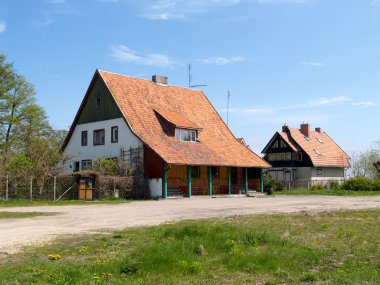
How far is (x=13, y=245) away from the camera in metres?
12.4

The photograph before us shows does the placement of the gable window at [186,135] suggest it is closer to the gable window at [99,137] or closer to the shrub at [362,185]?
the gable window at [99,137]

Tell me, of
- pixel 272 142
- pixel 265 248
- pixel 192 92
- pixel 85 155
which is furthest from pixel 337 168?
pixel 265 248

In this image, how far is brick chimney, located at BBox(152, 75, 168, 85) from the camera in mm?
48388

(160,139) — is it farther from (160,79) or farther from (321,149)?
(321,149)

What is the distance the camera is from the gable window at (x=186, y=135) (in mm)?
42344

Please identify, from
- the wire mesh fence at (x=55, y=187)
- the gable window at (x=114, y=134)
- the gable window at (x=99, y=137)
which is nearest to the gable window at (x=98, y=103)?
the gable window at (x=99, y=137)

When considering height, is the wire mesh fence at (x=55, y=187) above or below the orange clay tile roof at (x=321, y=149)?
below

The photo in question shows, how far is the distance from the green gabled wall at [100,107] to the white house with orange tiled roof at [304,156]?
33.4 metres

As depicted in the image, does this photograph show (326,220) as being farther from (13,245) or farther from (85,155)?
(85,155)

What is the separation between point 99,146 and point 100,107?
10.7 ft

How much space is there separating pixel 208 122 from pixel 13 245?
36.8 m

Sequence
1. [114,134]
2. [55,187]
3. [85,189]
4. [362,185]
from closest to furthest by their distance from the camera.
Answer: [55,187] → [85,189] → [114,134] → [362,185]

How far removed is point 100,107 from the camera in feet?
142

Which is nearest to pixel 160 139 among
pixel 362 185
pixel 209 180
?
pixel 209 180
